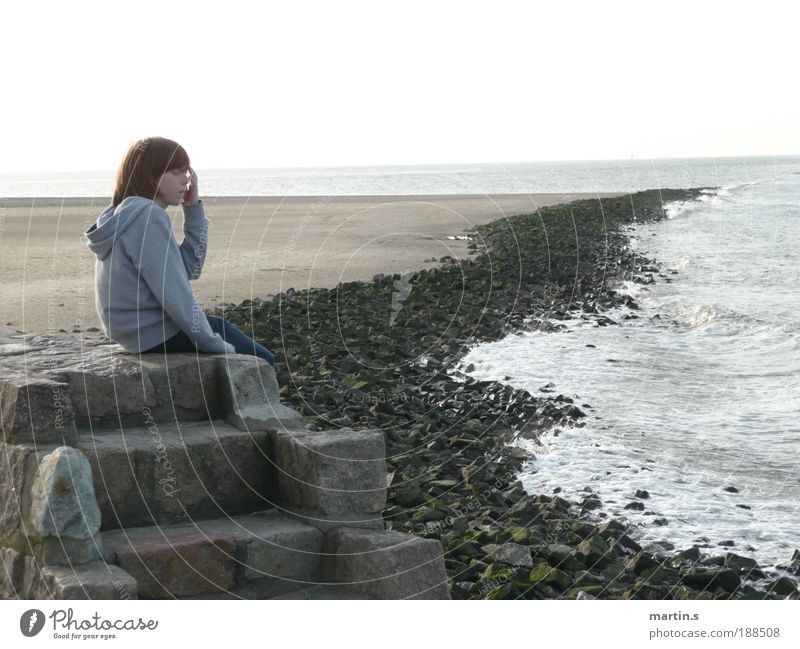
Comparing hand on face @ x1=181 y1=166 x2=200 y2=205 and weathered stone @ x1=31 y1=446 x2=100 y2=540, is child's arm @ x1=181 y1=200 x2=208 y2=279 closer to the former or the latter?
hand on face @ x1=181 y1=166 x2=200 y2=205

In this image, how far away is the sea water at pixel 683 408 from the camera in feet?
24.8

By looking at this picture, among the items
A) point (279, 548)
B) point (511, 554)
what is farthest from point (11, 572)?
point (511, 554)

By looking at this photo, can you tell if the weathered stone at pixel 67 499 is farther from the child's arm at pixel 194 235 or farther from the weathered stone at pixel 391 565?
the child's arm at pixel 194 235

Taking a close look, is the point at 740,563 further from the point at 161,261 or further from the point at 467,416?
the point at 161,261

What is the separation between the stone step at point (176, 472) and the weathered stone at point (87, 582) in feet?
1.85

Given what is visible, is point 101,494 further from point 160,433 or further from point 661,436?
point 661,436

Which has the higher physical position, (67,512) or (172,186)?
(172,186)

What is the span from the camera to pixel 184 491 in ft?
16.7

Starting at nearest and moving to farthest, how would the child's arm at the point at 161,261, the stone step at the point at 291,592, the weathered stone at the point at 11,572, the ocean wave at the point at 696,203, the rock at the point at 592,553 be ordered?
the weathered stone at the point at 11,572 → the stone step at the point at 291,592 → the child's arm at the point at 161,261 → the rock at the point at 592,553 → the ocean wave at the point at 696,203

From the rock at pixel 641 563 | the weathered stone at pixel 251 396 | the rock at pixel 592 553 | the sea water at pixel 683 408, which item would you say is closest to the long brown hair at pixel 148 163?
the weathered stone at pixel 251 396

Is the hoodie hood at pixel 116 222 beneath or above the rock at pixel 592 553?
above

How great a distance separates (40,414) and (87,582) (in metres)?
1.00

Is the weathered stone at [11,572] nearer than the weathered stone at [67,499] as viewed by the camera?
No
